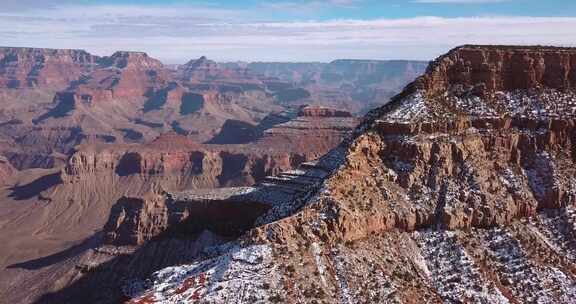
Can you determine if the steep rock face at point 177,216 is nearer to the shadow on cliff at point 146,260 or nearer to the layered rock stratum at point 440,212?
the shadow on cliff at point 146,260

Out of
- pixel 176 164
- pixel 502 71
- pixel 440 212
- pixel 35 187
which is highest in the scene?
pixel 502 71

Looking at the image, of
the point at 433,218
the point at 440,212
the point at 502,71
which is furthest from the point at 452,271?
the point at 502,71

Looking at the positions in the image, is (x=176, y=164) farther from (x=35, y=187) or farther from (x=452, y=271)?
(x=452, y=271)

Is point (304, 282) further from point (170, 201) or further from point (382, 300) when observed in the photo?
point (170, 201)

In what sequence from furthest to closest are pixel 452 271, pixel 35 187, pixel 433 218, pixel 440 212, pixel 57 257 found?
1. pixel 35 187
2. pixel 57 257
3. pixel 440 212
4. pixel 433 218
5. pixel 452 271

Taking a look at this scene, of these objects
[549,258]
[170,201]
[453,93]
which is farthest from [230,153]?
[549,258]

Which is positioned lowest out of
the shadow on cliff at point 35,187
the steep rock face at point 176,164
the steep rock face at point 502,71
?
the shadow on cliff at point 35,187

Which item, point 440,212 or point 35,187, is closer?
point 440,212

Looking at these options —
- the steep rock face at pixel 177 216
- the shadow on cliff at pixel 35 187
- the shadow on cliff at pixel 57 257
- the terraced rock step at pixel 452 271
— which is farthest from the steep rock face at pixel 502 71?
the shadow on cliff at pixel 35 187
